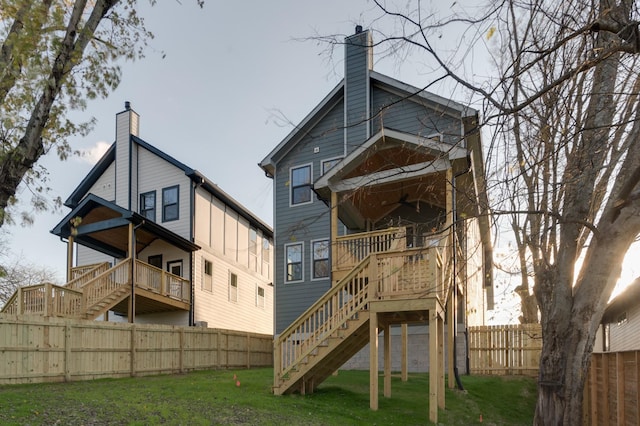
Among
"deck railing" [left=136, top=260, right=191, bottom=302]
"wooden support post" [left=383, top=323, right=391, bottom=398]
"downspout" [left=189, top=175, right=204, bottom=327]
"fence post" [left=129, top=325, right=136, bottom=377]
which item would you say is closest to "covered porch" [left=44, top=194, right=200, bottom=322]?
"deck railing" [left=136, top=260, right=191, bottom=302]

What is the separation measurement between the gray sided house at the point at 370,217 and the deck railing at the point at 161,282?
15.4ft

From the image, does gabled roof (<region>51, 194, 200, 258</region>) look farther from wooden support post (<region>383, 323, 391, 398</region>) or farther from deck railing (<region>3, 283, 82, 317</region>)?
wooden support post (<region>383, 323, 391, 398</region>)

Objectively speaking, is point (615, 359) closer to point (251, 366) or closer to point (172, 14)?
point (172, 14)

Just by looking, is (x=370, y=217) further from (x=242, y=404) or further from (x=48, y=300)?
(x=48, y=300)

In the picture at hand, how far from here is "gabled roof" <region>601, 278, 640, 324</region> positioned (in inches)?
498

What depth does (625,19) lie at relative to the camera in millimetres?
4273

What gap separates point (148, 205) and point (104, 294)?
6.23m

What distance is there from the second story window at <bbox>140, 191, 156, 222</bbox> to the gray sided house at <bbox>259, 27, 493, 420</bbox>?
6.22 metres

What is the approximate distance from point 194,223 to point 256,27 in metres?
16.2

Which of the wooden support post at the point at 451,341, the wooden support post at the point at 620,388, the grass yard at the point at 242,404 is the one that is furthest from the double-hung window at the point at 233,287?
the wooden support post at the point at 620,388

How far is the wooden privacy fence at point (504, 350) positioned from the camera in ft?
53.3

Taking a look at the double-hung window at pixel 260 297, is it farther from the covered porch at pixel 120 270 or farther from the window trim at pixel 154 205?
the window trim at pixel 154 205

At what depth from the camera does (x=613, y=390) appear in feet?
30.1

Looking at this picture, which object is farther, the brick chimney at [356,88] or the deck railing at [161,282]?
the deck railing at [161,282]
